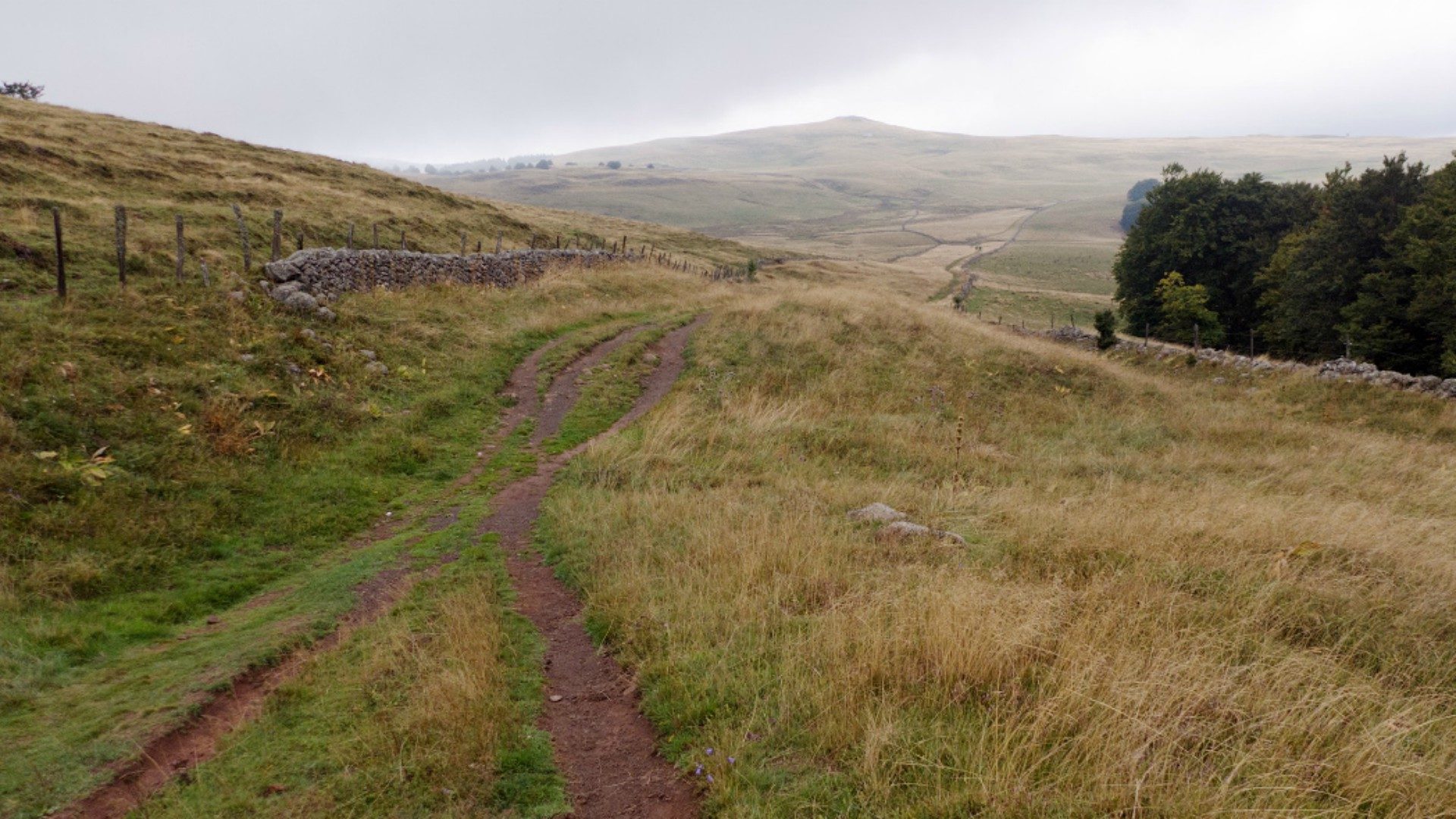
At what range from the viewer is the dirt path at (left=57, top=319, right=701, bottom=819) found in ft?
16.3

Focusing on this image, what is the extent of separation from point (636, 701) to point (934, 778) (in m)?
Answer: 2.75

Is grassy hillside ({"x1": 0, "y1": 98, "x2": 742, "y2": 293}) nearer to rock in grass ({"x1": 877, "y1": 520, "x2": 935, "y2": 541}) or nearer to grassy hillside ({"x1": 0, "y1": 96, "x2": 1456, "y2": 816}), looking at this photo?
grassy hillside ({"x1": 0, "y1": 96, "x2": 1456, "y2": 816})

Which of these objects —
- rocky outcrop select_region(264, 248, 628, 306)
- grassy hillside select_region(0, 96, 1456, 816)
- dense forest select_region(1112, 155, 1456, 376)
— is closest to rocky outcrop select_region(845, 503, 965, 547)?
grassy hillside select_region(0, 96, 1456, 816)

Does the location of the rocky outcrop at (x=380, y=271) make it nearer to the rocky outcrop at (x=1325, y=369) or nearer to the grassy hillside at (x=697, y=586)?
the grassy hillside at (x=697, y=586)

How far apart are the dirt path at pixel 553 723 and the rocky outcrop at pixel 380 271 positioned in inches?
481

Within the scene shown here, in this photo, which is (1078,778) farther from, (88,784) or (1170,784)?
(88,784)

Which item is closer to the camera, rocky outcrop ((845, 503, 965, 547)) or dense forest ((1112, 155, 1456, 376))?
rocky outcrop ((845, 503, 965, 547))

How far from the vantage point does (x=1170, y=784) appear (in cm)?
384

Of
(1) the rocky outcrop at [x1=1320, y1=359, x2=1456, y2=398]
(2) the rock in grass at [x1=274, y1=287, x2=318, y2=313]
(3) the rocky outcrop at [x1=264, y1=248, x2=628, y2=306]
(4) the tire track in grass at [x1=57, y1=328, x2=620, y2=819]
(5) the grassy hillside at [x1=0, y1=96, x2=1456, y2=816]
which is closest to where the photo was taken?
(5) the grassy hillside at [x1=0, y1=96, x2=1456, y2=816]

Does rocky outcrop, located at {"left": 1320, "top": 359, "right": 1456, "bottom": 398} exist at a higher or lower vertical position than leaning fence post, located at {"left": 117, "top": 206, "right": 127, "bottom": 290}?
lower

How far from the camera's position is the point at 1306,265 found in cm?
3612

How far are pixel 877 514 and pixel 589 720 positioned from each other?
5273 mm

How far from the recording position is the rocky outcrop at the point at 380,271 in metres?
19.1

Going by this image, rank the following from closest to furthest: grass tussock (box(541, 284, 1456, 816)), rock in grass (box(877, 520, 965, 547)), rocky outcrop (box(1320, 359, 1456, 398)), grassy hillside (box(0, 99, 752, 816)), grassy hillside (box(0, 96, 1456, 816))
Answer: grass tussock (box(541, 284, 1456, 816)) < grassy hillside (box(0, 96, 1456, 816)) < grassy hillside (box(0, 99, 752, 816)) < rock in grass (box(877, 520, 965, 547)) < rocky outcrop (box(1320, 359, 1456, 398))
